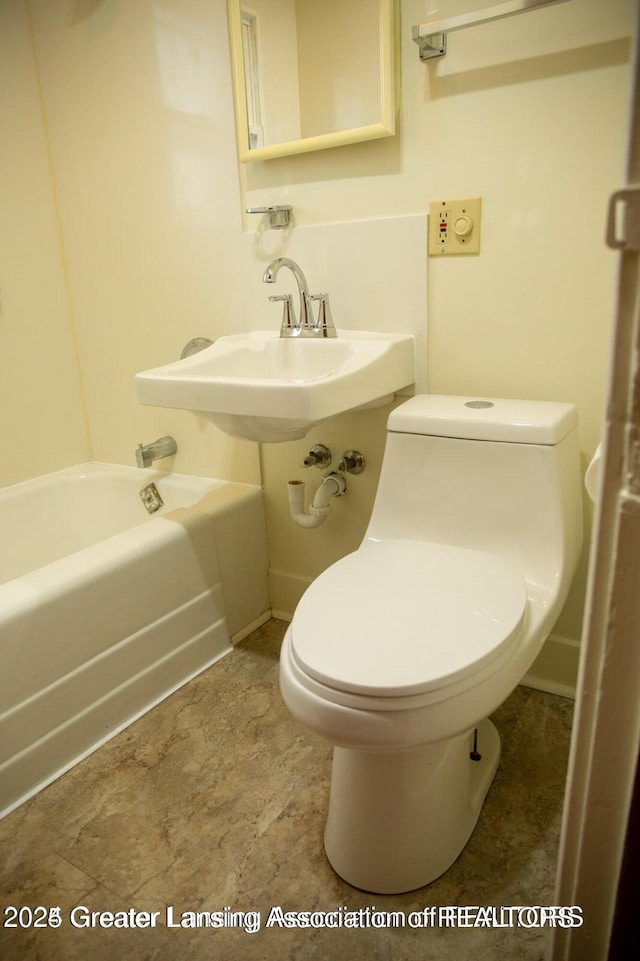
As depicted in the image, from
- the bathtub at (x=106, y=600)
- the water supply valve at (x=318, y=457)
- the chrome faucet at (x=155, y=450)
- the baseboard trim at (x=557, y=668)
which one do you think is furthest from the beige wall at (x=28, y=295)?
the baseboard trim at (x=557, y=668)

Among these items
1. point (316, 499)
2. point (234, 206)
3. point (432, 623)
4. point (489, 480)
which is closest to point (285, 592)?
point (316, 499)

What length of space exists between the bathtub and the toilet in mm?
536

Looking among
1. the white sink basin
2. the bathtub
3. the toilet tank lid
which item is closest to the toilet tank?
the toilet tank lid

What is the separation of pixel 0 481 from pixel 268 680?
106cm

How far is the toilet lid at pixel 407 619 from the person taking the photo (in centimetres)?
82

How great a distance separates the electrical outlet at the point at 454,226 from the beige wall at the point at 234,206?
0.02m

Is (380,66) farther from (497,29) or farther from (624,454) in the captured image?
(624,454)

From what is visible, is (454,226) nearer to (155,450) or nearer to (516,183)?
(516,183)

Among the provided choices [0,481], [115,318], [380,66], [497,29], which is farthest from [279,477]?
[497,29]

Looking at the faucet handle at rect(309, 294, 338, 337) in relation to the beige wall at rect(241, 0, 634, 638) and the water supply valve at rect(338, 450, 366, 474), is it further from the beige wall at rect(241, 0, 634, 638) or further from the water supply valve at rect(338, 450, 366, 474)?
the water supply valve at rect(338, 450, 366, 474)

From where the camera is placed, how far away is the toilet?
0.82 meters

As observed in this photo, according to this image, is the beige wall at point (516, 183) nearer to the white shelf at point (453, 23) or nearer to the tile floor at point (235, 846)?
the white shelf at point (453, 23)

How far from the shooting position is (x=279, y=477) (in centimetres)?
174

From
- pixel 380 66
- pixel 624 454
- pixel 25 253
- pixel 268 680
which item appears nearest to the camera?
pixel 624 454
